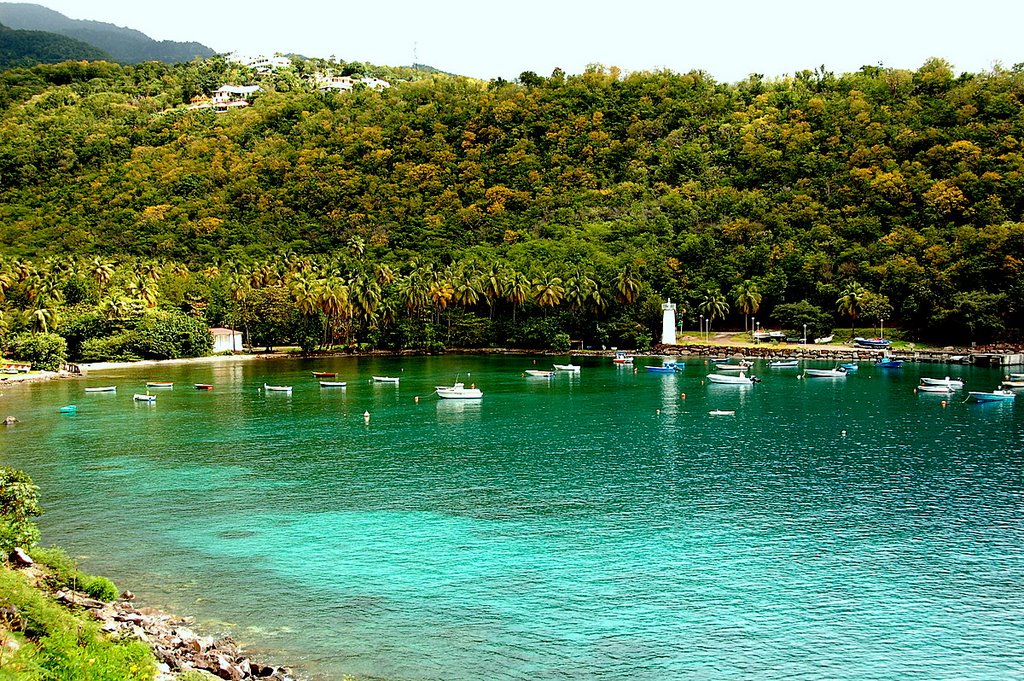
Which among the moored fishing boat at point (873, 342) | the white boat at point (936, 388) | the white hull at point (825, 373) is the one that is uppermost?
the moored fishing boat at point (873, 342)

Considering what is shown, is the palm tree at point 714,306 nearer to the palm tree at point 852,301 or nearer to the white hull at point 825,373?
the palm tree at point 852,301

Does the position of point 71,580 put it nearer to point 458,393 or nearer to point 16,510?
point 16,510

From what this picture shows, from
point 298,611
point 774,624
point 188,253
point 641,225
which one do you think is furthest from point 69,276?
point 774,624

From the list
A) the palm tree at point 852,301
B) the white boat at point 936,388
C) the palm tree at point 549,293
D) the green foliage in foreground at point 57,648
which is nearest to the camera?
the green foliage in foreground at point 57,648

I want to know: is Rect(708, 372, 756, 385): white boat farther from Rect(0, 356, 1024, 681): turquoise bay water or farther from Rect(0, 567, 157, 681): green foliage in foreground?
Rect(0, 567, 157, 681): green foliage in foreground

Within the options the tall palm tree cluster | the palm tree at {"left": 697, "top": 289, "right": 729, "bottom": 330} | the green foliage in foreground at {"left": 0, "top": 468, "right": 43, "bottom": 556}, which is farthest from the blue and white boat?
the green foliage in foreground at {"left": 0, "top": 468, "right": 43, "bottom": 556}

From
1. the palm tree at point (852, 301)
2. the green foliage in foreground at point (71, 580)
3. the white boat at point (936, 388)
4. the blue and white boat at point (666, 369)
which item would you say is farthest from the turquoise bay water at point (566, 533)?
the palm tree at point (852, 301)

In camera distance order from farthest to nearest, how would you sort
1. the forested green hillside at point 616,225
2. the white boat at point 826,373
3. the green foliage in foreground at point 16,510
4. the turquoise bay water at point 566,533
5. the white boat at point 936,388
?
the forested green hillside at point 616,225 < the white boat at point 826,373 < the white boat at point 936,388 < the green foliage in foreground at point 16,510 < the turquoise bay water at point 566,533

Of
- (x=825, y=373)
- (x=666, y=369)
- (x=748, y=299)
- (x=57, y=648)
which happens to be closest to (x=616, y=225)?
(x=748, y=299)
